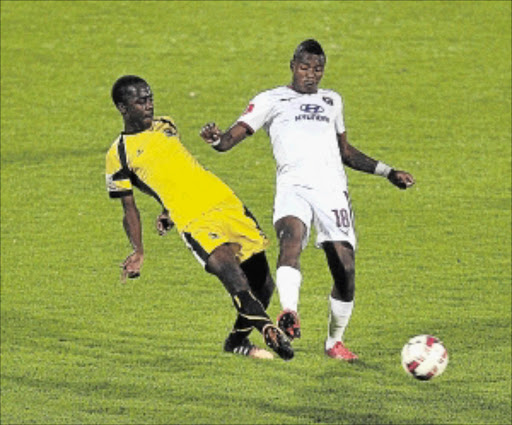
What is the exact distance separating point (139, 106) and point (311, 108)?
122 centimetres

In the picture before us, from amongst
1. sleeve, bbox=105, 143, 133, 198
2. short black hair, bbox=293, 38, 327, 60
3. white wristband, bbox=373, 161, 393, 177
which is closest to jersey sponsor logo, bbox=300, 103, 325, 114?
short black hair, bbox=293, 38, 327, 60

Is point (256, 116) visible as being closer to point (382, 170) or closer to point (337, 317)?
point (382, 170)

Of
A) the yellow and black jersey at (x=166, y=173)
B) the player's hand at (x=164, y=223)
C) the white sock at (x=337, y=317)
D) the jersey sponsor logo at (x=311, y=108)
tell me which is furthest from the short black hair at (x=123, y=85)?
the white sock at (x=337, y=317)

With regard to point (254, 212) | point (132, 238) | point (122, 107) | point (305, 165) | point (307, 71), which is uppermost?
point (254, 212)

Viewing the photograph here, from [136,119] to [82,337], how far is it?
24640mm

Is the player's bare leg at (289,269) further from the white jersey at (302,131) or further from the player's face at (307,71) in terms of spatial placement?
the player's face at (307,71)

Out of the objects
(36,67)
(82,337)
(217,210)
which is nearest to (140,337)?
(82,337)

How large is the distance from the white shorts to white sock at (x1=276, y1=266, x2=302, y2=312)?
207mm

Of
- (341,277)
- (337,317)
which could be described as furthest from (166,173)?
(337,317)

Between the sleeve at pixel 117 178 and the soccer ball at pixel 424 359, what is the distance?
281cm

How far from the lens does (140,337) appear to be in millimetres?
33781

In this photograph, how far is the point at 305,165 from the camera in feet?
32.6

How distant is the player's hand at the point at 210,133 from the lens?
9.43 meters

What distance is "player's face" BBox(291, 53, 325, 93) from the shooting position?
970cm
